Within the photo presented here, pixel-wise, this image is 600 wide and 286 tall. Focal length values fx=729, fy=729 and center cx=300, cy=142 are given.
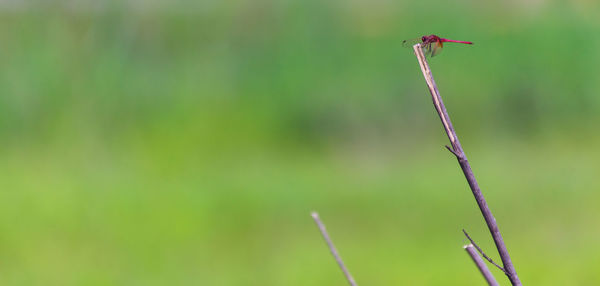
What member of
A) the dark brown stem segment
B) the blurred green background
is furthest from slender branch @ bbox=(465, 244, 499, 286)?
the blurred green background

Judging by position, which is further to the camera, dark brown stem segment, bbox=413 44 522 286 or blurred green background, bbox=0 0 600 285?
blurred green background, bbox=0 0 600 285

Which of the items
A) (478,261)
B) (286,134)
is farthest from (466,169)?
(286,134)

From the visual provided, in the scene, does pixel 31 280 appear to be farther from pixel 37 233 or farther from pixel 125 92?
pixel 125 92

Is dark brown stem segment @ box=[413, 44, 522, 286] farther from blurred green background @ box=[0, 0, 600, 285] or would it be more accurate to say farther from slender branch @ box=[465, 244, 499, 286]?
blurred green background @ box=[0, 0, 600, 285]

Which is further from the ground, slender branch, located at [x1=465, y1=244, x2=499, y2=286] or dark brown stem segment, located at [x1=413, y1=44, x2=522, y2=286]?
dark brown stem segment, located at [x1=413, y1=44, x2=522, y2=286]

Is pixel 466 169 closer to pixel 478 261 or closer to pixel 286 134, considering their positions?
pixel 478 261

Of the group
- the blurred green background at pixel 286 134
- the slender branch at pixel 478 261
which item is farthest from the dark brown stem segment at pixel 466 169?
the blurred green background at pixel 286 134

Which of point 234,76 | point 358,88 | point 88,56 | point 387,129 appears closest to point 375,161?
point 387,129

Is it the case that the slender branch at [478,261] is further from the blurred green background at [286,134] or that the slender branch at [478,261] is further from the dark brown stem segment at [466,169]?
the blurred green background at [286,134]

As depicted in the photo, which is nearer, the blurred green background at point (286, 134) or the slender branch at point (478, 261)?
the slender branch at point (478, 261)
